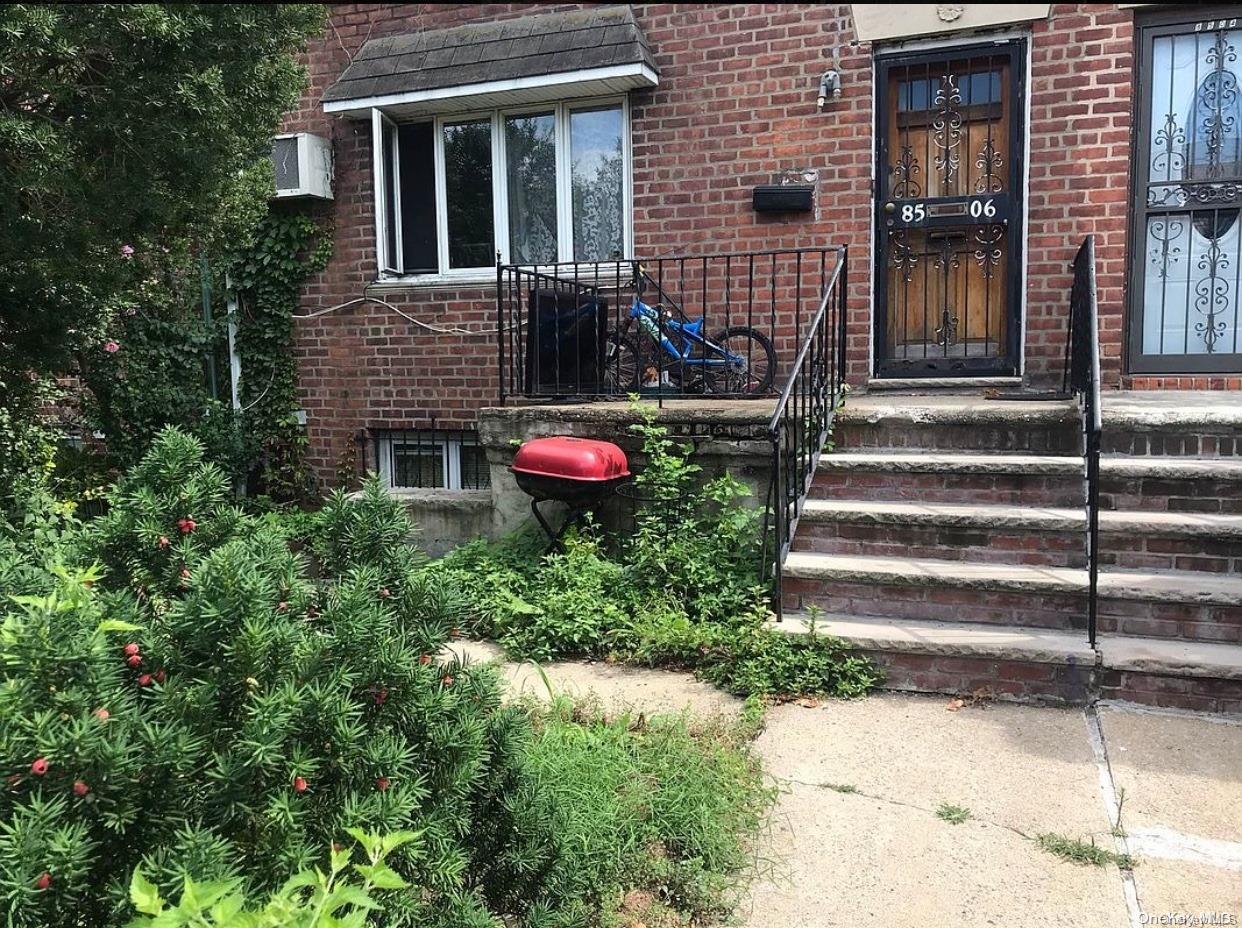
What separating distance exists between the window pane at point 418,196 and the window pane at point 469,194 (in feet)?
0.46

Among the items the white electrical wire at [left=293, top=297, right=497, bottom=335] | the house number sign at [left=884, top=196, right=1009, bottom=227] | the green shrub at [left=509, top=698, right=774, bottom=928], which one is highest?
the house number sign at [left=884, top=196, right=1009, bottom=227]

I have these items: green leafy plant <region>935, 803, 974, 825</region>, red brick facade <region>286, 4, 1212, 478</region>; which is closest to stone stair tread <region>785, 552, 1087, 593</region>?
green leafy plant <region>935, 803, 974, 825</region>

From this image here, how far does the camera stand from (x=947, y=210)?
239 inches

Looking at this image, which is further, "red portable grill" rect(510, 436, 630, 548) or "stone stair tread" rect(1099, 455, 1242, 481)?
"red portable grill" rect(510, 436, 630, 548)

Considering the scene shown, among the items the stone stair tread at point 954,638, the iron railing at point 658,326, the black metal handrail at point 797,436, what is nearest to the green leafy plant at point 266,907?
the stone stair tread at point 954,638

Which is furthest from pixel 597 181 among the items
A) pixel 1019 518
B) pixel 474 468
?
pixel 1019 518

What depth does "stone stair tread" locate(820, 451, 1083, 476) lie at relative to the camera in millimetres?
4355

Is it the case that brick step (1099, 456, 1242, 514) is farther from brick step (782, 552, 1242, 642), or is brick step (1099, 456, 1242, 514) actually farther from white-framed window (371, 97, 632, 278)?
white-framed window (371, 97, 632, 278)

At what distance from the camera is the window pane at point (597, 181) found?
686 centimetres

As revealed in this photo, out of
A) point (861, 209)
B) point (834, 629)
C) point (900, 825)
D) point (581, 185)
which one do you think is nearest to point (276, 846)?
point (900, 825)

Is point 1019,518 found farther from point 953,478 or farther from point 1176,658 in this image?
point 1176,658

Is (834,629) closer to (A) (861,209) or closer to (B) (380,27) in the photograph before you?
(A) (861,209)

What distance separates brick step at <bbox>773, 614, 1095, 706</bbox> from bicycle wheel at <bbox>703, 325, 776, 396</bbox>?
7.66 feet

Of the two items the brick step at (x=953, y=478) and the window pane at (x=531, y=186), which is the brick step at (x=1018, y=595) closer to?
the brick step at (x=953, y=478)
